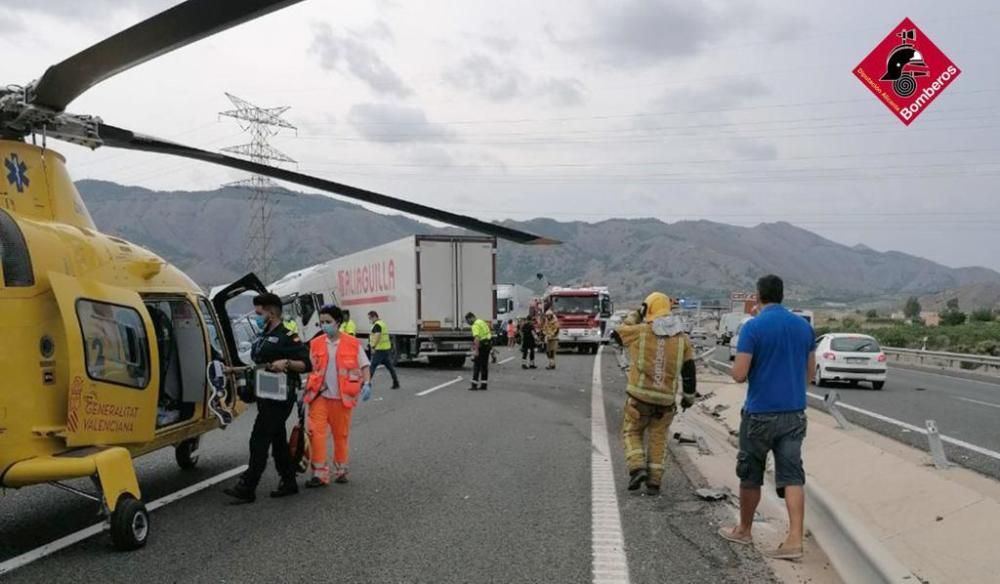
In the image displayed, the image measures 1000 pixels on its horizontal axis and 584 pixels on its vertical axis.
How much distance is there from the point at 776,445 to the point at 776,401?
1.01ft

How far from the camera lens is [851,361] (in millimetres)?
21734

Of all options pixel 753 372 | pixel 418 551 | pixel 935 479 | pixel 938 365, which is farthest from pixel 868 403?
pixel 938 365

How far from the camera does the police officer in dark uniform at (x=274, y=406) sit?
24.2 ft

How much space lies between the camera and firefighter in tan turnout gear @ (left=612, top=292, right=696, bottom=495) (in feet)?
26.1

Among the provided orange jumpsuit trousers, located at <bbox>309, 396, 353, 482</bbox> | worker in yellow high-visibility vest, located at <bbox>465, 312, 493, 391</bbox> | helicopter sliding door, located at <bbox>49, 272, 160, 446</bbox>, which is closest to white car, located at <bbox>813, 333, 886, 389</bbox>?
worker in yellow high-visibility vest, located at <bbox>465, 312, 493, 391</bbox>

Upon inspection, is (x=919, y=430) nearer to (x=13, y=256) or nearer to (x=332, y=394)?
(x=332, y=394)

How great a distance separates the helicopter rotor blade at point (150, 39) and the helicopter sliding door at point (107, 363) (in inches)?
54.5

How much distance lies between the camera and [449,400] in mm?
16141

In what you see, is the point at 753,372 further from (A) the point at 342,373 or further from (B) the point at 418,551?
(A) the point at 342,373

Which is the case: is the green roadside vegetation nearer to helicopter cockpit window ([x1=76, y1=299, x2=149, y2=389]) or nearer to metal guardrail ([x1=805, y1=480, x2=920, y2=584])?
metal guardrail ([x1=805, y1=480, x2=920, y2=584])

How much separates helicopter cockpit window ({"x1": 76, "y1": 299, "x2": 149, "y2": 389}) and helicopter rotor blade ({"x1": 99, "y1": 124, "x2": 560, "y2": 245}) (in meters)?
1.52

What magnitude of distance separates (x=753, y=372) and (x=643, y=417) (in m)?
2.24

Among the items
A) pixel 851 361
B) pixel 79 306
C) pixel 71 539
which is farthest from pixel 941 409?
pixel 79 306

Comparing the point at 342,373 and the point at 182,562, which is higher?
the point at 342,373
